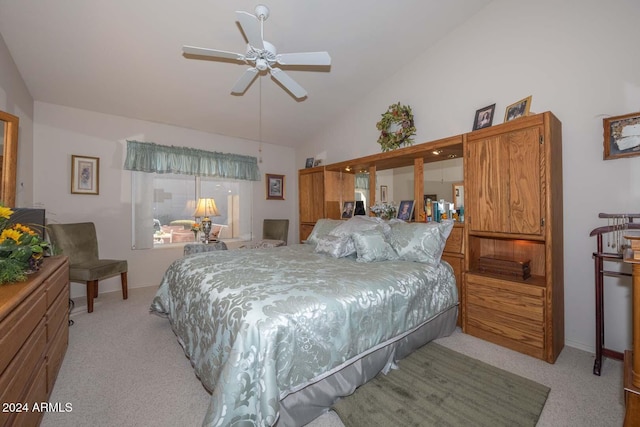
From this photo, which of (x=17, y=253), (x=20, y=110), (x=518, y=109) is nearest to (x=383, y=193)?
(x=518, y=109)

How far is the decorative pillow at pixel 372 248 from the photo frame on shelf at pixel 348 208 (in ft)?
5.32

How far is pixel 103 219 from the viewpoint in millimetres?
3990

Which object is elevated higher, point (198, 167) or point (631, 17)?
point (631, 17)

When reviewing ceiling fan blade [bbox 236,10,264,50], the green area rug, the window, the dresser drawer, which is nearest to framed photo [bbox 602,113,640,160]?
the dresser drawer

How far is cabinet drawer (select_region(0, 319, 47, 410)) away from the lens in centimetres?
109

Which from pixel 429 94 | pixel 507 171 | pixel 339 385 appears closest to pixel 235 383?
pixel 339 385

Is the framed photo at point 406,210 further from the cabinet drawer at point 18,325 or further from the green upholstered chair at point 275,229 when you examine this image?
the cabinet drawer at point 18,325

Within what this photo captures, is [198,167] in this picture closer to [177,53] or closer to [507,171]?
[177,53]

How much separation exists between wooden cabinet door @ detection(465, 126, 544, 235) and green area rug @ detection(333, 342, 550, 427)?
1.22 metres

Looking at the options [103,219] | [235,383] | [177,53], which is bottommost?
A: [235,383]

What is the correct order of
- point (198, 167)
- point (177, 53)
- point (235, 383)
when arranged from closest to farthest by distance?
point (235, 383), point (177, 53), point (198, 167)

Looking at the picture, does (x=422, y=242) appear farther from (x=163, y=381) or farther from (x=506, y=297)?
(x=163, y=381)

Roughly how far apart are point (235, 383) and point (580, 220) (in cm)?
300

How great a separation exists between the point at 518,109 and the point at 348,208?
2.51 metres
